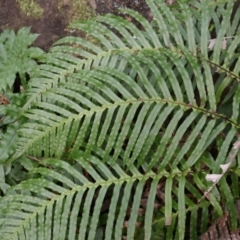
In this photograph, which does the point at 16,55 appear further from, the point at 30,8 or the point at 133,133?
the point at 133,133

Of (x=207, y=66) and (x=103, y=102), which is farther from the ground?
(x=207, y=66)

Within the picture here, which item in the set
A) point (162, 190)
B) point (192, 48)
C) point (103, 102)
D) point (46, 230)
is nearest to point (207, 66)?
point (192, 48)

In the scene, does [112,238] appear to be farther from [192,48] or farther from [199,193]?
[192,48]

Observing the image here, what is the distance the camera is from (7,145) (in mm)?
2514

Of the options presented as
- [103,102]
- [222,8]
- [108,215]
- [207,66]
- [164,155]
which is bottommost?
[108,215]

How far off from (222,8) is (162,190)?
116cm

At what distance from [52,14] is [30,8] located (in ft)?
0.54

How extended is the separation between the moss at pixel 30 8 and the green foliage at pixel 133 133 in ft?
1.78

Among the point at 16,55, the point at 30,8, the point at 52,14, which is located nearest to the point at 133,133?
the point at 16,55

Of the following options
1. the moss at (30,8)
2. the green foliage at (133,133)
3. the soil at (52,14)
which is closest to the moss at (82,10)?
the soil at (52,14)

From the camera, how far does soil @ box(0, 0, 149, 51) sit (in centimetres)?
283

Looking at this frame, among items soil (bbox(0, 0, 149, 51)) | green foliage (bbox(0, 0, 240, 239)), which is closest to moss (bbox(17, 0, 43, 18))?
soil (bbox(0, 0, 149, 51))

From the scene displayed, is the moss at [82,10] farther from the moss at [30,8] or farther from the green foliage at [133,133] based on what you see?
the green foliage at [133,133]

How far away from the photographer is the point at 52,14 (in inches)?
113
